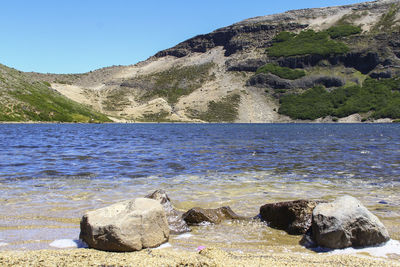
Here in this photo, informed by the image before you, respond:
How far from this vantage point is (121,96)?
172375mm

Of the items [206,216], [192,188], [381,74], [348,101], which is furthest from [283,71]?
[206,216]

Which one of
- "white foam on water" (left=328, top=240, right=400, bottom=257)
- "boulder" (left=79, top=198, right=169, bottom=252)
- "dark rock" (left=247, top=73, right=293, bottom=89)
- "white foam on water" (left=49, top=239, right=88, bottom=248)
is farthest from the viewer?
"dark rock" (left=247, top=73, right=293, bottom=89)

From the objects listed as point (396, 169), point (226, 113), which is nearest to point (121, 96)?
point (226, 113)

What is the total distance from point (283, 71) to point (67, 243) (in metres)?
176

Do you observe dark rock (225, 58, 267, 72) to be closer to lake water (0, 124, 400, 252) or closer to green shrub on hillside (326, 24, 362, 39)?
green shrub on hillside (326, 24, 362, 39)

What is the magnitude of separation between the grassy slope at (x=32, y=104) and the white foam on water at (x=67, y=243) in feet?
324

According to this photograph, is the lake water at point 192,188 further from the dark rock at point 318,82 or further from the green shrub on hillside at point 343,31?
the green shrub on hillside at point 343,31

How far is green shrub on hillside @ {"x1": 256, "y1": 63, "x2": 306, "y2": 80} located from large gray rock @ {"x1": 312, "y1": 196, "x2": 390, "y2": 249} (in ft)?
559

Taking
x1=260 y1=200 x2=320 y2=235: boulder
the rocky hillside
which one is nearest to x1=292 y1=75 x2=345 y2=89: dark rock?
the rocky hillside

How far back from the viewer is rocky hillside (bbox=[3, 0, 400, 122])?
14475cm

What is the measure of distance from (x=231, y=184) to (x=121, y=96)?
537 feet

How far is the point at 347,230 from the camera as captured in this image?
7.41 metres

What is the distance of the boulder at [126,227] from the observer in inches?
273

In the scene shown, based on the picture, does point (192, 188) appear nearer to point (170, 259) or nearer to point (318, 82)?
point (170, 259)
